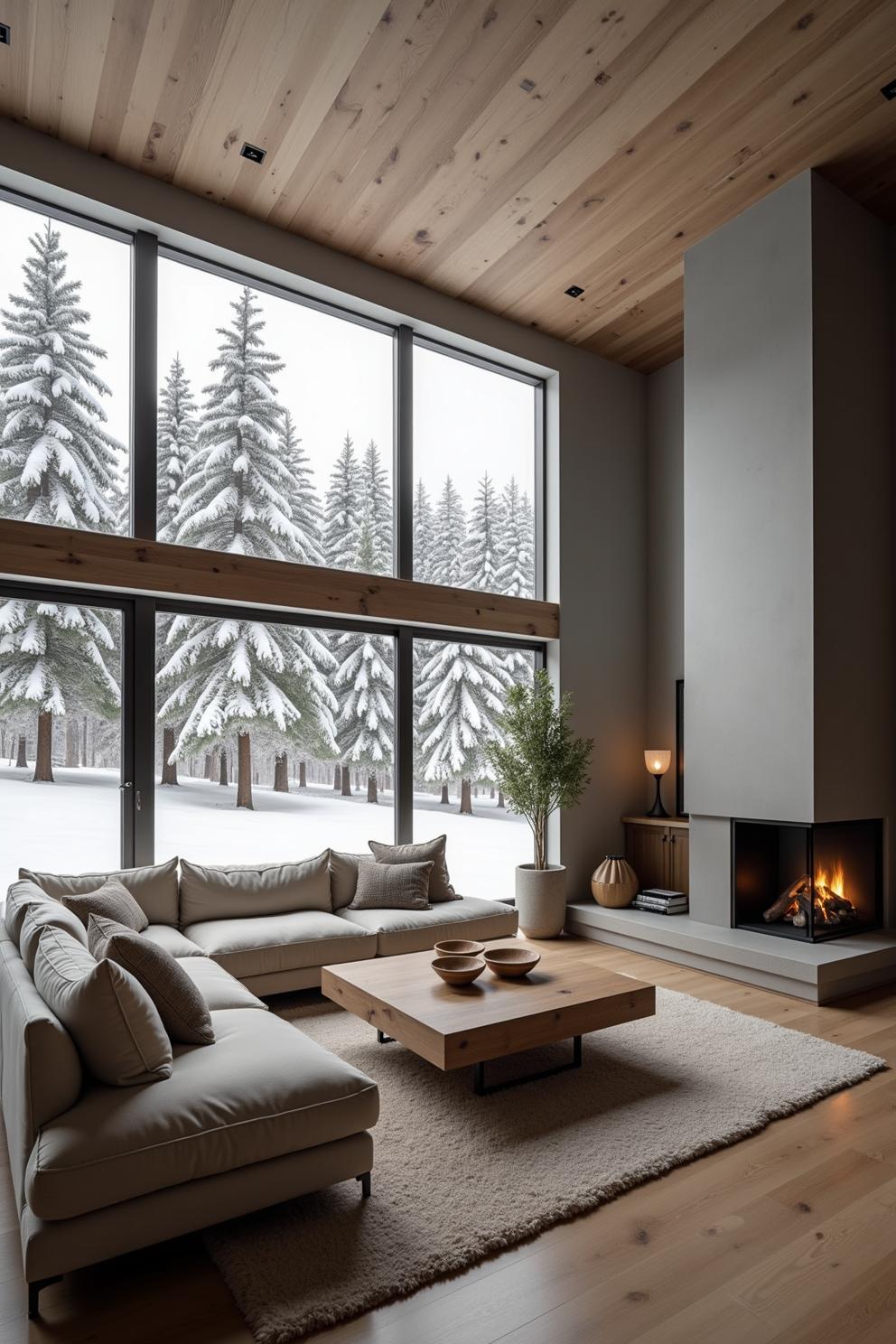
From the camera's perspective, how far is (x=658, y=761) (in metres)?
6.54

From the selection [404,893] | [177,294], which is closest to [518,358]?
[177,294]

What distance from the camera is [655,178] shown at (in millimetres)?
4816

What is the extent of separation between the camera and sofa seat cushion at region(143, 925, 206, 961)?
3.81 m

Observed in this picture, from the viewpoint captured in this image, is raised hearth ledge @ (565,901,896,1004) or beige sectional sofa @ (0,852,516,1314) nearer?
beige sectional sofa @ (0,852,516,1314)

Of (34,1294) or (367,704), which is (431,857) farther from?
(34,1294)

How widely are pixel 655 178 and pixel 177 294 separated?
2862mm

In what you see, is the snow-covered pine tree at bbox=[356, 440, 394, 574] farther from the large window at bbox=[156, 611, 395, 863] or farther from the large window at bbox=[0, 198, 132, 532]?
the large window at bbox=[0, 198, 132, 532]

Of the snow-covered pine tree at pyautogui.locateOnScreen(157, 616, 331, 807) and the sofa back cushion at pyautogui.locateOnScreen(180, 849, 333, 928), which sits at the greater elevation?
the snow-covered pine tree at pyautogui.locateOnScreen(157, 616, 331, 807)

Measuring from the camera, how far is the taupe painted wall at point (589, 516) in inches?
233

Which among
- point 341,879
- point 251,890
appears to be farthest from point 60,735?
point 341,879

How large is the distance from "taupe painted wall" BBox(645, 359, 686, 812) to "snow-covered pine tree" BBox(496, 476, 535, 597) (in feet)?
3.70

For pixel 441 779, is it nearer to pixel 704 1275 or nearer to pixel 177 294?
pixel 177 294

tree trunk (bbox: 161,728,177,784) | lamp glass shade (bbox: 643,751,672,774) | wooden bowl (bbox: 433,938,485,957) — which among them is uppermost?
tree trunk (bbox: 161,728,177,784)

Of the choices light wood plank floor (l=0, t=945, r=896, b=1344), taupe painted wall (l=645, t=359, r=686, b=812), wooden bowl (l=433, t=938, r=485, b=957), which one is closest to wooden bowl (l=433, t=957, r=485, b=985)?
wooden bowl (l=433, t=938, r=485, b=957)
